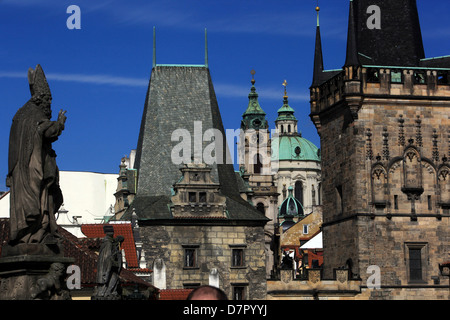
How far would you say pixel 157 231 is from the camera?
171ft

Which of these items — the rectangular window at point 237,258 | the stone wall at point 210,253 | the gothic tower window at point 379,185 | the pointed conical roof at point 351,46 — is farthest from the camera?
the rectangular window at point 237,258

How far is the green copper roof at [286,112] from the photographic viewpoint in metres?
163

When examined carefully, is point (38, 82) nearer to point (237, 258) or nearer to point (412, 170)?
point (412, 170)

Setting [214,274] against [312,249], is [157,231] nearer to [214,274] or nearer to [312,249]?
[214,274]

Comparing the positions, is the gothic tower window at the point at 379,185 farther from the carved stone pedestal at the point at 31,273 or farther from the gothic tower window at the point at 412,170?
the carved stone pedestal at the point at 31,273

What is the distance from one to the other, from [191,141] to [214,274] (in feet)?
29.5

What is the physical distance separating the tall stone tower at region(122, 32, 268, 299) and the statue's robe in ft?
128

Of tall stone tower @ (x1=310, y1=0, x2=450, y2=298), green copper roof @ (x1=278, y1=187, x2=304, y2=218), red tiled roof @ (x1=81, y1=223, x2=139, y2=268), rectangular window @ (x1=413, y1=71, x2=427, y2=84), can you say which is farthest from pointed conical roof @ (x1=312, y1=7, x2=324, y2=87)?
green copper roof @ (x1=278, y1=187, x2=304, y2=218)

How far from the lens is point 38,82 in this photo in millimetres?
11383

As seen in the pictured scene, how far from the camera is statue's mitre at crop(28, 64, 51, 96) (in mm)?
11367

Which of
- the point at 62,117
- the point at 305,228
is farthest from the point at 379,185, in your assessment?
the point at 305,228

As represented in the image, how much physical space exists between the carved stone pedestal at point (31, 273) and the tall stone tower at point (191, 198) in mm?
39038

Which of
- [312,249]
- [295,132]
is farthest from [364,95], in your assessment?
[295,132]

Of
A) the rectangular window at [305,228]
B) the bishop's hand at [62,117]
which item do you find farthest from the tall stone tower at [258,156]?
the bishop's hand at [62,117]
